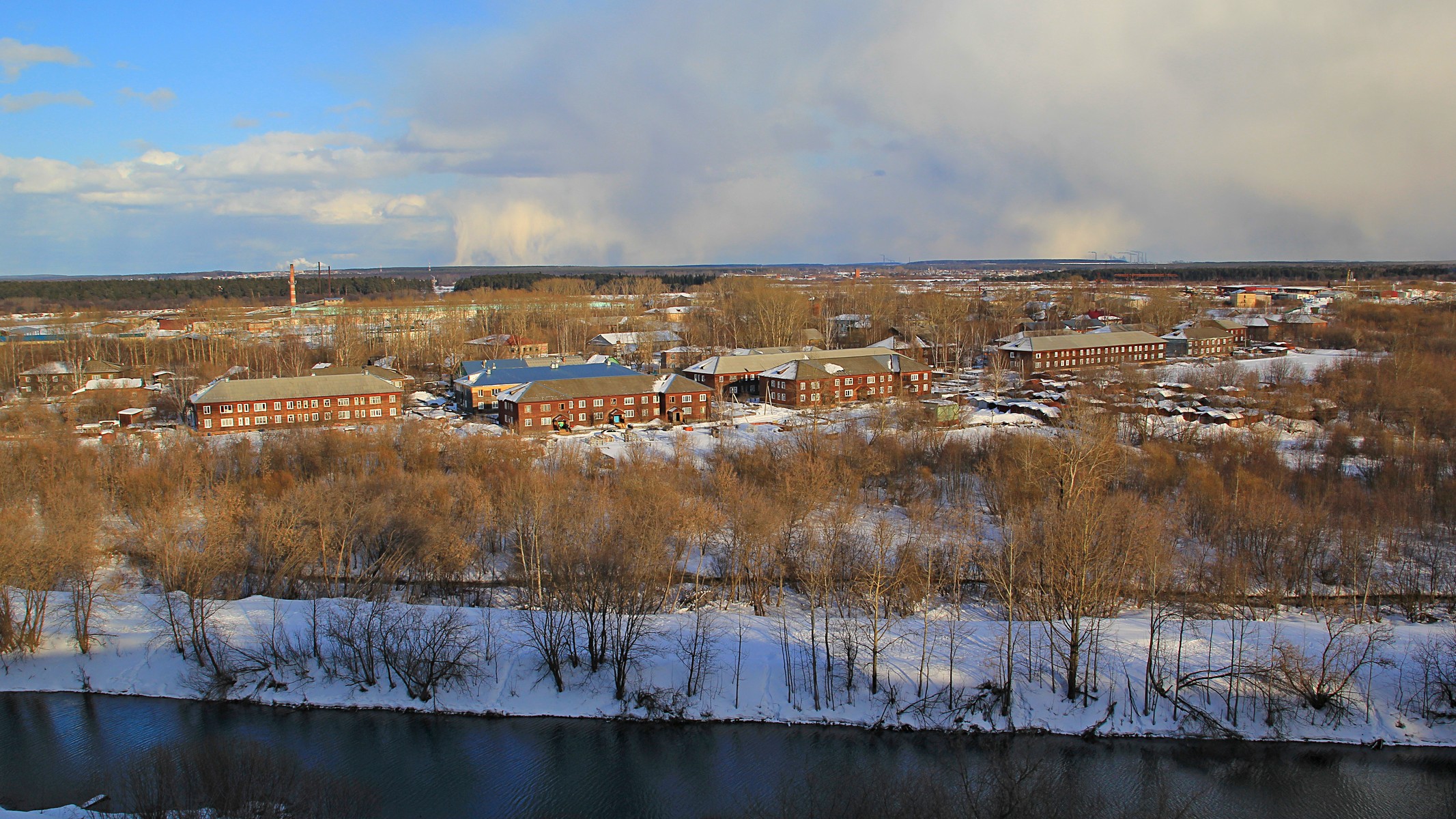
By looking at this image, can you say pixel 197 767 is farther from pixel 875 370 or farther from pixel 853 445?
pixel 875 370

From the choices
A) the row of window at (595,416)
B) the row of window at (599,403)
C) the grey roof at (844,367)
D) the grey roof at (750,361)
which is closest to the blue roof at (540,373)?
the row of window at (599,403)

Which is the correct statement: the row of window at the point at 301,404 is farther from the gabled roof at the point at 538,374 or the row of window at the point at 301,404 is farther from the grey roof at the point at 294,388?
the gabled roof at the point at 538,374

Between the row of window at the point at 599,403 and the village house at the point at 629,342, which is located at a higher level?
the village house at the point at 629,342

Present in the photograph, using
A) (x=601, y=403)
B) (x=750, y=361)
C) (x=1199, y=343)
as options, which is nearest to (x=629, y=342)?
(x=750, y=361)

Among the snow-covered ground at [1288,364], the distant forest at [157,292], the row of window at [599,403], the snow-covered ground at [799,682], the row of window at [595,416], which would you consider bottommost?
the snow-covered ground at [799,682]

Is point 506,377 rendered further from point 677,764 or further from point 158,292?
point 158,292

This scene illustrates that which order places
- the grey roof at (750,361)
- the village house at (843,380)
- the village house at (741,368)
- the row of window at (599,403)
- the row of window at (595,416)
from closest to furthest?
1. the row of window at (595,416)
2. the row of window at (599,403)
3. the village house at (843,380)
4. the village house at (741,368)
5. the grey roof at (750,361)

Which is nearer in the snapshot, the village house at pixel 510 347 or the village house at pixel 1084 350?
the village house at pixel 1084 350
